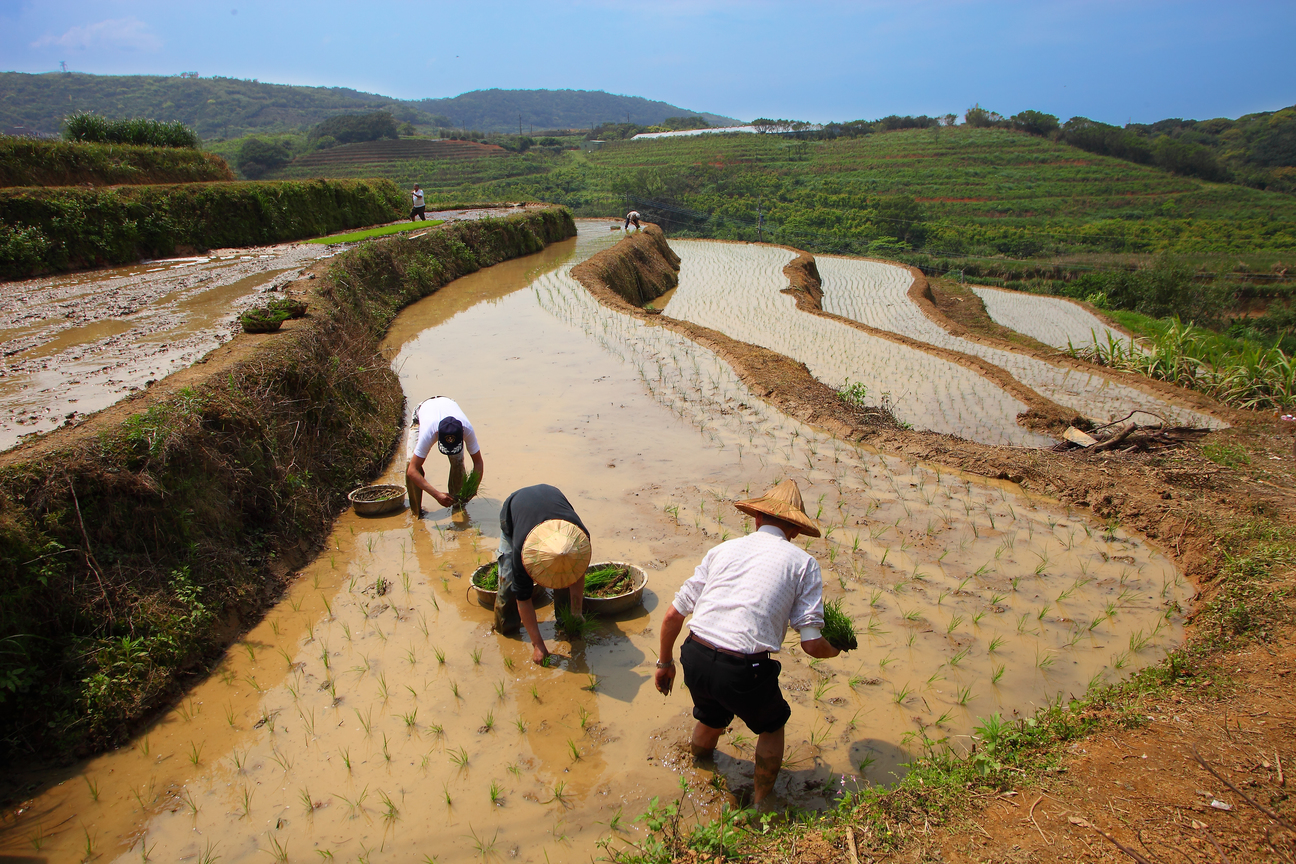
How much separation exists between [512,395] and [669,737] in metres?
5.78

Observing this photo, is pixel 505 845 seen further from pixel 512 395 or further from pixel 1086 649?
pixel 512 395

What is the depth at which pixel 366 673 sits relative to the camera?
12.4 feet

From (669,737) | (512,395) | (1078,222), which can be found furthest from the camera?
(1078,222)

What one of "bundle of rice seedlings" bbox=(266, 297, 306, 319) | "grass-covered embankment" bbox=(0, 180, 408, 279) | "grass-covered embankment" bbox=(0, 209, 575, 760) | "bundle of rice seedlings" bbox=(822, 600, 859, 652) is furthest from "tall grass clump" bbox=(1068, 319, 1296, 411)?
"grass-covered embankment" bbox=(0, 180, 408, 279)

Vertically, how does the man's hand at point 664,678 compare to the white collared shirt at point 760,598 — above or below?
below

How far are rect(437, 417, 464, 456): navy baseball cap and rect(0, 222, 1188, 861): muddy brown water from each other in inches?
29.0

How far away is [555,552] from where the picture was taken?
11.3ft

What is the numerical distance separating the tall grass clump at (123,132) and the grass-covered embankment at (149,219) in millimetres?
4092

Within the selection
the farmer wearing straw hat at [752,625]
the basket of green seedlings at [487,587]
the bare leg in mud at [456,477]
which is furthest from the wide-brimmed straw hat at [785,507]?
the bare leg in mud at [456,477]

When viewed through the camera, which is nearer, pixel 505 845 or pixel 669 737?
pixel 505 845

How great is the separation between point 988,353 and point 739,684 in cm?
1200

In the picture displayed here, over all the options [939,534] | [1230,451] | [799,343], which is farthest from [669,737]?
[799,343]

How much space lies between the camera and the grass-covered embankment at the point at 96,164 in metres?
12.1

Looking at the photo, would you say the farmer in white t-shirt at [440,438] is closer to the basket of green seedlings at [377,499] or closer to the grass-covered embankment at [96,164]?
the basket of green seedlings at [377,499]
